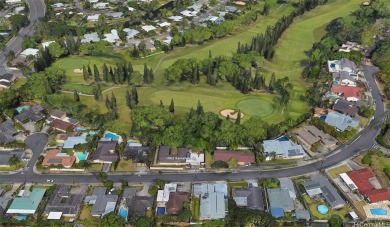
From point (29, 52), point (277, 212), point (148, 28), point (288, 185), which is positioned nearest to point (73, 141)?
point (277, 212)

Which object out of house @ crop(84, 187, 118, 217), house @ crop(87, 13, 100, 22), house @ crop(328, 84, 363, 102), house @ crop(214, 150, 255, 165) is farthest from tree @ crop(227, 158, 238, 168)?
house @ crop(87, 13, 100, 22)

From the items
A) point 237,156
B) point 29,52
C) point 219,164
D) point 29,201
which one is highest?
point 237,156

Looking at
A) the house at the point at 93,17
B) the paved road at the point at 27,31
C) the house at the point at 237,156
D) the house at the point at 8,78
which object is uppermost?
the house at the point at 237,156

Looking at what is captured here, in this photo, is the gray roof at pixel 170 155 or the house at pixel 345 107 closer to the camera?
the gray roof at pixel 170 155

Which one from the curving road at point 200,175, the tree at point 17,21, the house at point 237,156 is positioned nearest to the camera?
the curving road at point 200,175

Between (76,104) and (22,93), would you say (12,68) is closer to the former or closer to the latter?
(22,93)

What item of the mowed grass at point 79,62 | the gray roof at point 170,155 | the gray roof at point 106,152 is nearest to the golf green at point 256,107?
the gray roof at point 170,155

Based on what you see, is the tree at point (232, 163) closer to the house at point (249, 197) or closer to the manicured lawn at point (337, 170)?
the house at point (249, 197)

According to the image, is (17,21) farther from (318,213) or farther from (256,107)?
(318,213)
